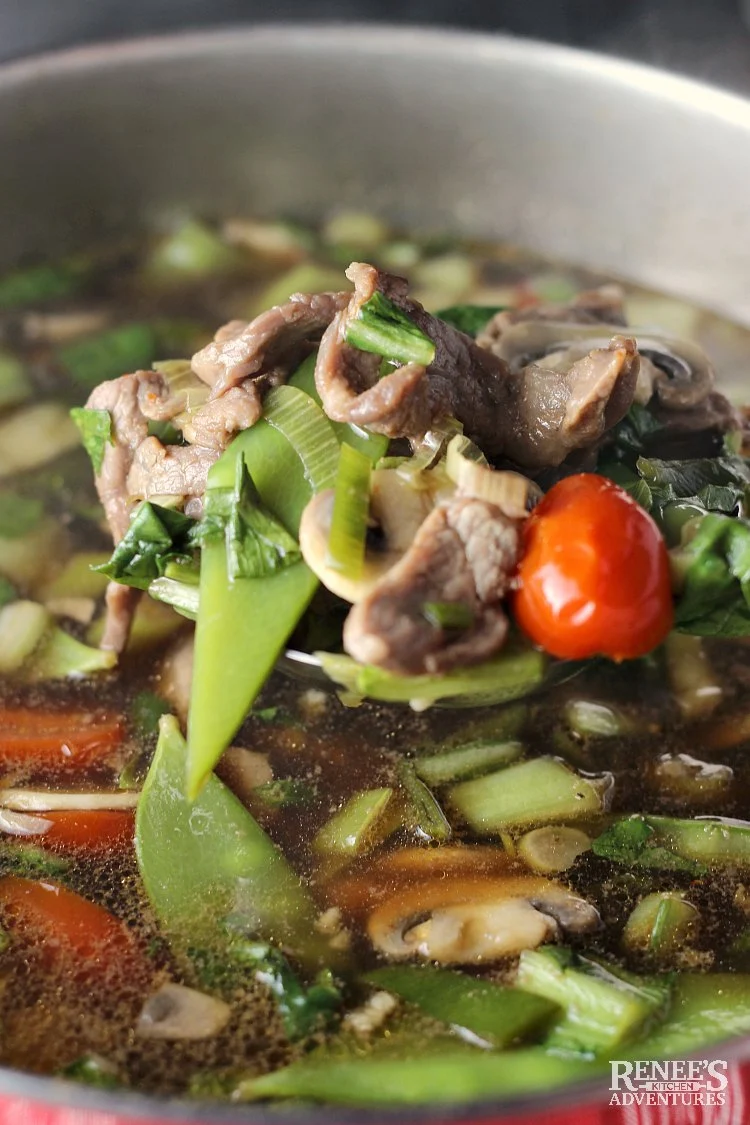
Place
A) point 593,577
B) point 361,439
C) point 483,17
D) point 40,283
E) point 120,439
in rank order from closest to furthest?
point 593,577
point 361,439
point 120,439
point 40,283
point 483,17

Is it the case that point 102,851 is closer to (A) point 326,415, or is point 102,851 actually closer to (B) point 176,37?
(A) point 326,415

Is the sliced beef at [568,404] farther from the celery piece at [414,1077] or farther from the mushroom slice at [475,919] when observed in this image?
the celery piece at [414,1077]

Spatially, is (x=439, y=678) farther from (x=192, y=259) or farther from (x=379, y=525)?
(x=192, y=259)

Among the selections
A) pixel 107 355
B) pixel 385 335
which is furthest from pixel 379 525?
pixel 107 355

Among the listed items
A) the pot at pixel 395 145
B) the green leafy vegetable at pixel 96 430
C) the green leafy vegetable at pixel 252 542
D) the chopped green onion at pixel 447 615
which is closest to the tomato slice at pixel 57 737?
the green leafy vegetable at pixel 96 430

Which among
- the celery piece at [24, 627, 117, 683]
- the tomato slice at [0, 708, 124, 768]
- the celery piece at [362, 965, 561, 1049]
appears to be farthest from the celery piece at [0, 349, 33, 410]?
the celery piece at [362, 965, 561, 1049]

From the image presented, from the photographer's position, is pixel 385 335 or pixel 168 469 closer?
pixel 385 335

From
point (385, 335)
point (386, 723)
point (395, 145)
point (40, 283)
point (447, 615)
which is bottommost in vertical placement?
point (386, 723)

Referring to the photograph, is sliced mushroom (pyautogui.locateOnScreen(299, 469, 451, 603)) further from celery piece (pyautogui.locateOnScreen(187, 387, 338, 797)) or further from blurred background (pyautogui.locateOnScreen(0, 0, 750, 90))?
blurred background (pyautogui.locateOnScreen(0, 0, 750, 90))
